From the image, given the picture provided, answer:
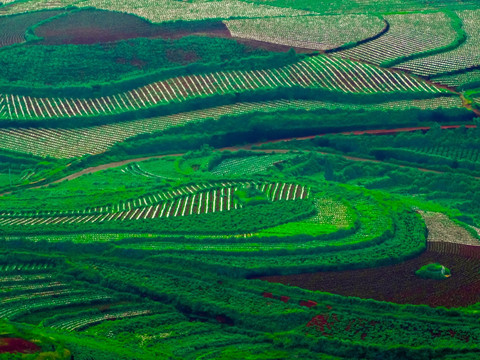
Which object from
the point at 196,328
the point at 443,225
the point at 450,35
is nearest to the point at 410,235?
the point at 443,225

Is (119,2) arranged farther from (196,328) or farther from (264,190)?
(196,328)

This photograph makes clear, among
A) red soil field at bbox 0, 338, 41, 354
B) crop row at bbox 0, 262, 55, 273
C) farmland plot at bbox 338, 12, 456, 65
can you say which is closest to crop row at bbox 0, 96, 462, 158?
farmland plot at bbox 338, 12, 456, 65

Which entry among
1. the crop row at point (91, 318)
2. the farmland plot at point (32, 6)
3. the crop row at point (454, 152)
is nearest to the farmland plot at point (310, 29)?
the farmland plot at point (32, 6)

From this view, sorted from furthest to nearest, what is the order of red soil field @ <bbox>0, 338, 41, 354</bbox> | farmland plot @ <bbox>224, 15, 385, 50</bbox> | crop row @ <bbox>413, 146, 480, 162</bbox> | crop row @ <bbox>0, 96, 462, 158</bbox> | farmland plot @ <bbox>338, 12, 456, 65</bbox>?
farmland plot @ <bbox>224, 15, 385, 50</bbox> → farmland plot @ <bbox>338, 12, 456, 65</bbox> → crop row @ <bbox>413, 146, 480, 162</bbox> → crop row @ <bbox>0, 96, 462, 158</bbox> → red soil field @ <bbox>0, 338, 41, 354</bbox>

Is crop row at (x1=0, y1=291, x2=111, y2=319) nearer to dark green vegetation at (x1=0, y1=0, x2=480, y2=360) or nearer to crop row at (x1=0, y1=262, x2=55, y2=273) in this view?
dark green vegetation at (x1=0, y1=0, x2=480, y2=360)

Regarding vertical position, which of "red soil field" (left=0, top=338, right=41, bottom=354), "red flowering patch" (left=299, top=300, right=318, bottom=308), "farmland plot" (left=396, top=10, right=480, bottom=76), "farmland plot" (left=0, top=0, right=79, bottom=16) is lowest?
"farmland plot" (left=396, top=10, right=480, bottom=76)

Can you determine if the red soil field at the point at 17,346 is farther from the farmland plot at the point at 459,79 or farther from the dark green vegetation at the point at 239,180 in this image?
the farmland plot at the point at 459,79

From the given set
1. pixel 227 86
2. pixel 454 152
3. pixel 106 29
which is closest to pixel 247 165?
pixel 227 86
